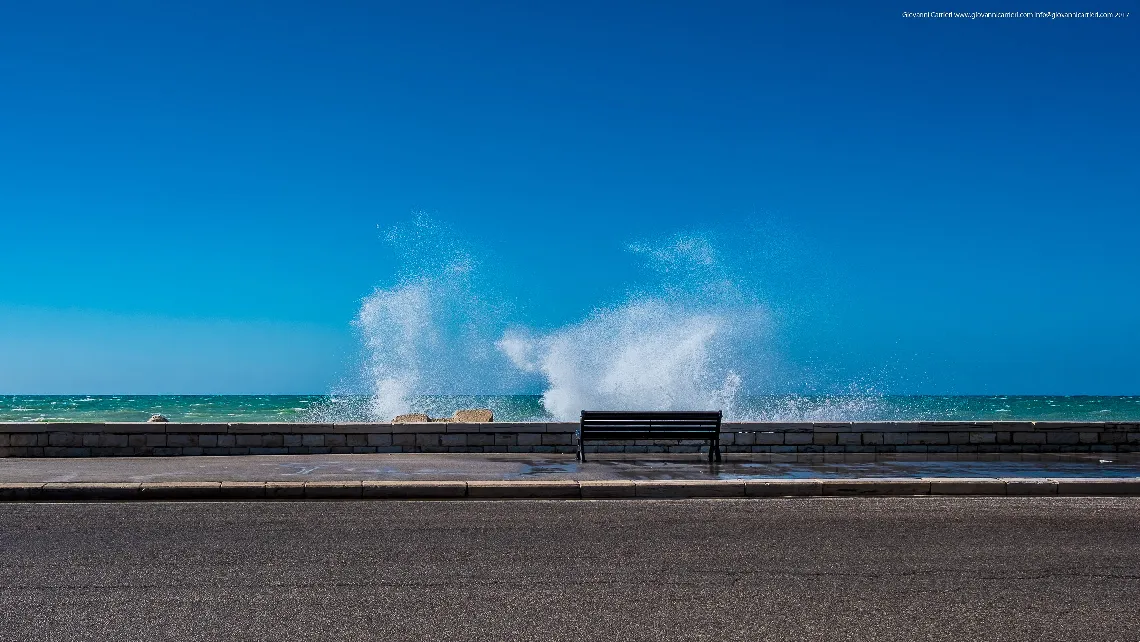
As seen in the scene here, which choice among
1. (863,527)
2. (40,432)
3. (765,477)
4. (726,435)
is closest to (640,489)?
(765,477)

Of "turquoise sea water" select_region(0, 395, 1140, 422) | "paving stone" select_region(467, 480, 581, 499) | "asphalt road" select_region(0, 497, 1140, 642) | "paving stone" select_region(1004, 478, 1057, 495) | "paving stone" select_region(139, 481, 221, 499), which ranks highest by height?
"turquoise sea water" select_region(0, 395, 1140, 422)

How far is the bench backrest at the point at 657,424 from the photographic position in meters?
13.9

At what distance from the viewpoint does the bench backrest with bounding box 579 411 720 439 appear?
546 inches

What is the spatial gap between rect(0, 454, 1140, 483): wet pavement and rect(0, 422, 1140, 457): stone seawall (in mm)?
439

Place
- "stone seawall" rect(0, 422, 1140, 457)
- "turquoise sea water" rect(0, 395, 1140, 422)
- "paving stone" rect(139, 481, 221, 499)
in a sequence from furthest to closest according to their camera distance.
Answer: "turquoise sea water" rect(0, 395, 1140, 422), "stone seawall" rect(0, 422, 1140, 457), "paving stone" rect(139, 481, 221, 499)

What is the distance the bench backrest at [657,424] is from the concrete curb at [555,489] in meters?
3.40

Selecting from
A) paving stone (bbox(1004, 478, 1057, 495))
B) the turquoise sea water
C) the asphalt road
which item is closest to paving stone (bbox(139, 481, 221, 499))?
the asphalt road

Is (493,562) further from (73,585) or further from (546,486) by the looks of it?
(546,486)

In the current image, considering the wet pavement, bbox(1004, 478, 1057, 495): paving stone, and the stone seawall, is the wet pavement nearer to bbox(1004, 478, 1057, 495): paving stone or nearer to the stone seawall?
the stone seawall

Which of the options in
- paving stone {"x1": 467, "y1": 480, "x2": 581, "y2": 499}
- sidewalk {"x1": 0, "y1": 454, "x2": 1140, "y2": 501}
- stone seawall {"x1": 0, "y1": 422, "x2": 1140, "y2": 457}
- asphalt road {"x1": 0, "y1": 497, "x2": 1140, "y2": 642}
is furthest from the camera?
stone seawall {"x1": 0, "y1": 422, "x2": 1140, "y2": 457}

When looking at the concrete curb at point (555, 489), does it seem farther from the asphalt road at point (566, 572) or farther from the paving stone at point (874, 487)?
the asphalt road at point (566, 572)

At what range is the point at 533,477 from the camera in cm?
1118

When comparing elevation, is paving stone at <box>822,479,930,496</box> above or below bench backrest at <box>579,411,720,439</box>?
below

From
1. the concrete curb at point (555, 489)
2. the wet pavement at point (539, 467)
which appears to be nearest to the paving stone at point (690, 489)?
the concrete curb at point (555, 489)
